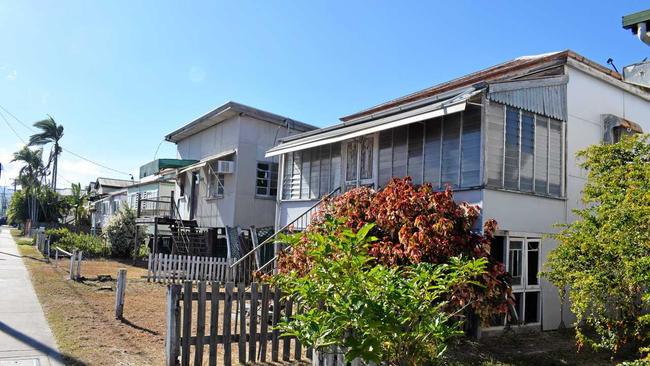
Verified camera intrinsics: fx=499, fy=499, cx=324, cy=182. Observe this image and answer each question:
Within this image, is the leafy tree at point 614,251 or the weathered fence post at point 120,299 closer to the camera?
the leafy tree at point 614,251

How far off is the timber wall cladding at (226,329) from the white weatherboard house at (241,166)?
1224cm

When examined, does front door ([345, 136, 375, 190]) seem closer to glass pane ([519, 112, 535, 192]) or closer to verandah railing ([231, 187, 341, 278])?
verandah railing ([231, 187, 341, 278])

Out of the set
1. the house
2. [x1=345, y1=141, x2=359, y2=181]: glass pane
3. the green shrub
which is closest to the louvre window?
[x1=345, y1=141, x2=359, y2=181]: glass pane

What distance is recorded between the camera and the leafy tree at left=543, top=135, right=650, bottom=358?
5.97 m

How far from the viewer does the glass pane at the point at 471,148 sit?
9750 mm

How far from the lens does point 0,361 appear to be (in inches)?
254

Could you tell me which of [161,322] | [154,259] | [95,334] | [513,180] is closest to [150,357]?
[95,334]

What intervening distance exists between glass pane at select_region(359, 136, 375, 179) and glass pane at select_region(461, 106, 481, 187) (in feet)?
10.1

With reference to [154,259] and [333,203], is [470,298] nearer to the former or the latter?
[333,203]

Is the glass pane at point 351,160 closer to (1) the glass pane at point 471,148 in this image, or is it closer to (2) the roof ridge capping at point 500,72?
(2) the roof ridge capping at point 500,72

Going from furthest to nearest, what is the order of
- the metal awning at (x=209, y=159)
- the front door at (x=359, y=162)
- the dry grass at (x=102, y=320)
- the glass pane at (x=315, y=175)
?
1. the metal awning at (x=209, y=159)
2. the glass pane at (x=315, y=175)
3. the front door at (x=359, y=162)
4. the dry grass at (x=102, y=320)

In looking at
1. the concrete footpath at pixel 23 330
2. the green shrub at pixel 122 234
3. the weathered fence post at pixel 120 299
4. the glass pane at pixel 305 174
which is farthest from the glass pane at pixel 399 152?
the green shrub at pixel 122 234

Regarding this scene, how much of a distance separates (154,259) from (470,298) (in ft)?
38.8

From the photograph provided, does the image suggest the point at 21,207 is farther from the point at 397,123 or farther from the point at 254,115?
the point at 397,123
